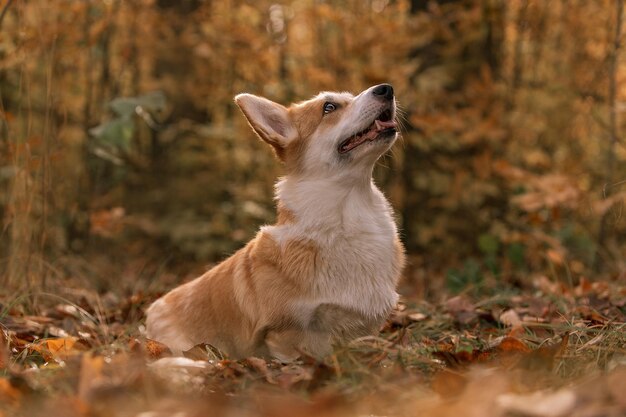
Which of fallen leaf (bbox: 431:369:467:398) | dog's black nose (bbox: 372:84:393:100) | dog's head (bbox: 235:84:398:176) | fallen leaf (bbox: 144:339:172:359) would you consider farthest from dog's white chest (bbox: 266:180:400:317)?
fallen leaf (bbox: 431:369:467:398)

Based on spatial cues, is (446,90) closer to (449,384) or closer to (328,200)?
(328,200)

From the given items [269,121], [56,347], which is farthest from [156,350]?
[269,121]

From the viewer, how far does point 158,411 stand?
1.95 metres

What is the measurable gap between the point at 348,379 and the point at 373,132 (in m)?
1.50

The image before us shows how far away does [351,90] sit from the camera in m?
7.13

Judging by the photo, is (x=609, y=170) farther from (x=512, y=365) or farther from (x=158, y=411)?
(x=158, y=411)

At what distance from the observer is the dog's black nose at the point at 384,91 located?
3.55 metres

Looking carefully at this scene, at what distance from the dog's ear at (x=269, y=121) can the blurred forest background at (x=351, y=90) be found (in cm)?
134

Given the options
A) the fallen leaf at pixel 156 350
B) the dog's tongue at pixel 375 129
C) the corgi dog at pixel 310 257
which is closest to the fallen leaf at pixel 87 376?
the fallen leaf at pixel 156 350

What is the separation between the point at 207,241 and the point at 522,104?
3.77 m

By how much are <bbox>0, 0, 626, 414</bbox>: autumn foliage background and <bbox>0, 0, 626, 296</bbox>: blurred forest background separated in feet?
0.08

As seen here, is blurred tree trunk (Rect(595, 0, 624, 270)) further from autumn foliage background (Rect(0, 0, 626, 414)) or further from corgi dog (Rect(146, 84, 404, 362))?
corgi dog (Rect(146, 84, 404, 362))

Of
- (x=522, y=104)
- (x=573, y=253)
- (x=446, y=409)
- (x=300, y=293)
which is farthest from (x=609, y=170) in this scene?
(x=446, y=409)

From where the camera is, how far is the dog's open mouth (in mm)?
3490
